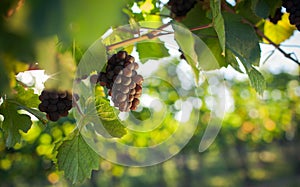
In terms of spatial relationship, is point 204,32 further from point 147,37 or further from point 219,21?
point 219,21

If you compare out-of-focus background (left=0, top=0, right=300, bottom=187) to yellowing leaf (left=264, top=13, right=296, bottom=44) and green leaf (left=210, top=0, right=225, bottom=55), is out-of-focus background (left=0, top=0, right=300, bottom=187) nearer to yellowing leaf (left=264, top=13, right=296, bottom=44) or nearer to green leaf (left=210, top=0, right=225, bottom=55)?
yellowing leaf (left=264, top=13, right=296, bottom=44)

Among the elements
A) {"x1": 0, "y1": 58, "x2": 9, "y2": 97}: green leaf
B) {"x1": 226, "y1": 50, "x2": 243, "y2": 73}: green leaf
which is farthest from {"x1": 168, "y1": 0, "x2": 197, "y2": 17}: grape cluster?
{"x1": 0, "y1": 58, "x2": 9, "y2": 97}: green leaf

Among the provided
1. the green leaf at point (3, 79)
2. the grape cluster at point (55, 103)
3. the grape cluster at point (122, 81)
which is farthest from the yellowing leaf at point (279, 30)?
the green leaf at point (3, 79)

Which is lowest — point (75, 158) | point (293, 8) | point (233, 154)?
point (233, 154)

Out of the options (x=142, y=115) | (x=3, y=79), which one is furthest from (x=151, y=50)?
(x=3, y=79)

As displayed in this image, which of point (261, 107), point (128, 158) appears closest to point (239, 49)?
point (128, 158)

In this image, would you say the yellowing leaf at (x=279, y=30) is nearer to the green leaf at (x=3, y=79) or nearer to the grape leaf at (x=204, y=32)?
the grape leaf at (x=204, y=32)

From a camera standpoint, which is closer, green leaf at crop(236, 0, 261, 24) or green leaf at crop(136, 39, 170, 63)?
green leaf at crop(236, 0, 261, 24)
